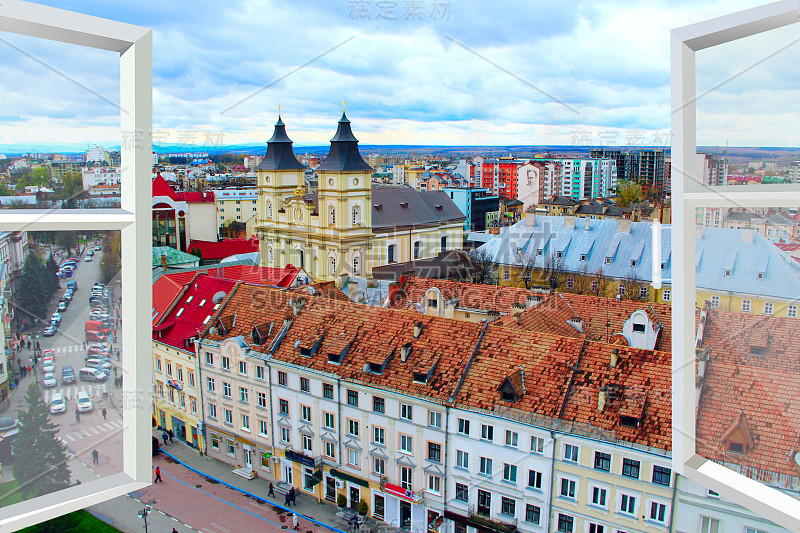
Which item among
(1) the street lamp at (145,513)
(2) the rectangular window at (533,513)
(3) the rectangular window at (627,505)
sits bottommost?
(1) the street lamp at (145,513)

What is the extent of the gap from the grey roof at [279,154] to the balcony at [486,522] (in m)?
12.3

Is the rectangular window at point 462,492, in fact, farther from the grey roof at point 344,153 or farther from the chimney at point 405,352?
the grey roof at point 344,153

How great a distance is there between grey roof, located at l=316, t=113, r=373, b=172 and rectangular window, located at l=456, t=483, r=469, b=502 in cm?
1046

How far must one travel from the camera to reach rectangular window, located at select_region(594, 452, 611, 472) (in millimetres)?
4453

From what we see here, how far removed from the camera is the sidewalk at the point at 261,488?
5703mm

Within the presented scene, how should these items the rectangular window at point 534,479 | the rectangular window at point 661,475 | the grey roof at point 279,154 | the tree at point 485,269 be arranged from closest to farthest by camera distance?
1. the rectangular window at point 661,475
2. the rectangular window at point 534,479
3. the tree at point 485,269
4. the grey roof at point 279,154

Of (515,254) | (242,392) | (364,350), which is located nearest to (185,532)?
(242,392)

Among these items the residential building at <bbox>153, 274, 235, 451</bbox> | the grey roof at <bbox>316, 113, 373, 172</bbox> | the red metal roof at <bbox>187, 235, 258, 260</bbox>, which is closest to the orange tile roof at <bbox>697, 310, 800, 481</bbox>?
the residential building at <bbox>153, 274, 235, 451</bbox>

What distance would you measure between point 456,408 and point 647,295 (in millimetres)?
6767

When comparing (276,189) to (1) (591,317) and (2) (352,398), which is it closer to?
(1) (591,317)

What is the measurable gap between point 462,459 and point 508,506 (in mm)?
495

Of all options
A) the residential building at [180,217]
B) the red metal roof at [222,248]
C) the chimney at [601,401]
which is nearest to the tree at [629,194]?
the red metal roof at [222,248]

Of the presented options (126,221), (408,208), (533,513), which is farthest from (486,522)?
(408,208)

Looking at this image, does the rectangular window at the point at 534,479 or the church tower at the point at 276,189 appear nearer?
the rectangular window at the point at 534,479
